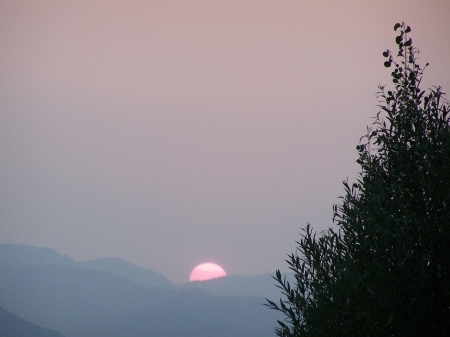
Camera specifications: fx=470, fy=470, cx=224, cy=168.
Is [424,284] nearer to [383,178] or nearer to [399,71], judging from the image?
[383,178]

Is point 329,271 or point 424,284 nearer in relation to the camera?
point 424,284

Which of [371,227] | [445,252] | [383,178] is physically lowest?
[445,252]

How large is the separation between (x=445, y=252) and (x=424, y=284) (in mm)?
1040

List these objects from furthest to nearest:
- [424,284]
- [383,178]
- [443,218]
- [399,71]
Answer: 1. [399,71]
2. [383,178]
3. [443,218]
4. [424,284]

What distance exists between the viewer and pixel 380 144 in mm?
12688

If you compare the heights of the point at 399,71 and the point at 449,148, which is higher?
the point at 399,71

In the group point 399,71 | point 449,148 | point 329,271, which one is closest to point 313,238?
point 329,271

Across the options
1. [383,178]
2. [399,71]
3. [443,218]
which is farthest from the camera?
[399,71]

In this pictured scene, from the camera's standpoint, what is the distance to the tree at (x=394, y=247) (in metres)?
9.34

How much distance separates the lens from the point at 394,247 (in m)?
9.46

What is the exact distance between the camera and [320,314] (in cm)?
1066

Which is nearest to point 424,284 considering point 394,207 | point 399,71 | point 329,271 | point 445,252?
point 445,252

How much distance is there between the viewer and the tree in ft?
30.7

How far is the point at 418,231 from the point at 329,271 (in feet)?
8.54
